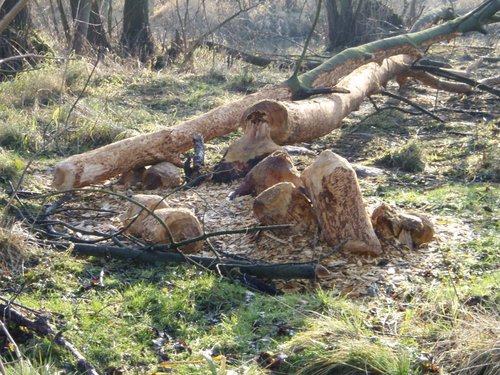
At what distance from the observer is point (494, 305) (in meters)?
4.21

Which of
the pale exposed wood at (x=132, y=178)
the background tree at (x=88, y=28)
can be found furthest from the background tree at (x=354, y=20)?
the pale exposed wood at (x=132, y=178)

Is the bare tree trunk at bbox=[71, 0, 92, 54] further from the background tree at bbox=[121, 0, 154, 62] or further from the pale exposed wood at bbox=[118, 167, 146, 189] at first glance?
the pale exposed wood at bbox=[118, 167, 146, 189]

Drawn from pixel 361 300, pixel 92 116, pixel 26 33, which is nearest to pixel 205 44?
pixel 26 33

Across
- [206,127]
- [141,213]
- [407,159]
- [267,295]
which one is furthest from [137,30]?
[267,295]

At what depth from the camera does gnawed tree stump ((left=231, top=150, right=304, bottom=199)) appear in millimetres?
5641

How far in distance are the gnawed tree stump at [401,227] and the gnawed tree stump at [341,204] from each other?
14cm

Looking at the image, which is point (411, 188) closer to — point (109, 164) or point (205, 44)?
point (109, 164)

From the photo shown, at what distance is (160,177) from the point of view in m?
6.63

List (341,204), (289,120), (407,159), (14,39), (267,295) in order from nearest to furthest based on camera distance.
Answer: (267,295) < (341,204) < (289,120) < (407,159) < (14,39)

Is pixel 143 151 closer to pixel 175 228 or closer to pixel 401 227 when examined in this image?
pixel 175 228

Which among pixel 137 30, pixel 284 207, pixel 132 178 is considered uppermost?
pixel 284 207

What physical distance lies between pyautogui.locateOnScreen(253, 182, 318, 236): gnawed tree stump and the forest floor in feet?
0.44

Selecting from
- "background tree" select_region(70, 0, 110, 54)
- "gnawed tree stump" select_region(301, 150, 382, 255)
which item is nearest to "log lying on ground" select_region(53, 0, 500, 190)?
"gnawed tree stump" select_region(301, 150, 382, 255)

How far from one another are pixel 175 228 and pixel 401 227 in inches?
59.9
